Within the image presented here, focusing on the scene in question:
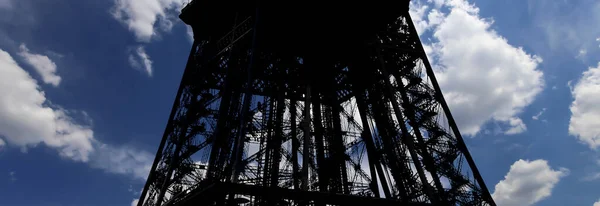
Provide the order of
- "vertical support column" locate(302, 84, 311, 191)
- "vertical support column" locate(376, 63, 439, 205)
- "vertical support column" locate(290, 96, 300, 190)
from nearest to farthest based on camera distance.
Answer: "vertical support column" locate(302, 84, 311, 191) → "vertical support column" locate(376, 63, 439, 205) → "vertical support column" locate(290, 96, 300, 190)

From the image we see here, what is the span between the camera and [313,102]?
26016 millimetres

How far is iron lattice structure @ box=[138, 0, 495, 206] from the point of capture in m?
20.6

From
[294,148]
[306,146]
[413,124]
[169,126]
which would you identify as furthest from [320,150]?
[169,126]

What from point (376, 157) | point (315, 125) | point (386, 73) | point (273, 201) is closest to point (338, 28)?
point (386, 73)

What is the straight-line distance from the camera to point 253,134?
22250mm

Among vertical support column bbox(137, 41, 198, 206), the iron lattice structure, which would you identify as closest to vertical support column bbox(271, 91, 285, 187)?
the iron lattice structure

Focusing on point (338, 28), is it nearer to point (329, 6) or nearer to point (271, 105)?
point (329, 6)

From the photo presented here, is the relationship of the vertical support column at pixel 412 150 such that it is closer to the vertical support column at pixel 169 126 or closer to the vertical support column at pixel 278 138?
the vertical support column at pixel 278 138

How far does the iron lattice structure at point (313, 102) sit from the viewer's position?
20625 millimetres

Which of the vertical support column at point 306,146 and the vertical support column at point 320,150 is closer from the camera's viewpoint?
the vertical support column at point 306,146

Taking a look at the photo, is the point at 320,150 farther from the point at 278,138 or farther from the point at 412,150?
the point at 412,150

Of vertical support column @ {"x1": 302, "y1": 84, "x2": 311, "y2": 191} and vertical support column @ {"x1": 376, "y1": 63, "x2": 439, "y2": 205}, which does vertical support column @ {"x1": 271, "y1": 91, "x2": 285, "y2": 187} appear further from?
vertical support column @ {"x1": 376, "y1": 63, "x2": 439, "y2": 205}

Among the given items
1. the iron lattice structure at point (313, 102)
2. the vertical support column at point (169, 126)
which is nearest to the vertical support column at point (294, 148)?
the iron lattice structure at point (313, 102)

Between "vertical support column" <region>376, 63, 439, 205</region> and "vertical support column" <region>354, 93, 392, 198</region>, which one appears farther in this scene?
"vertical support column" <region>354, 93, 392, 198</region>
